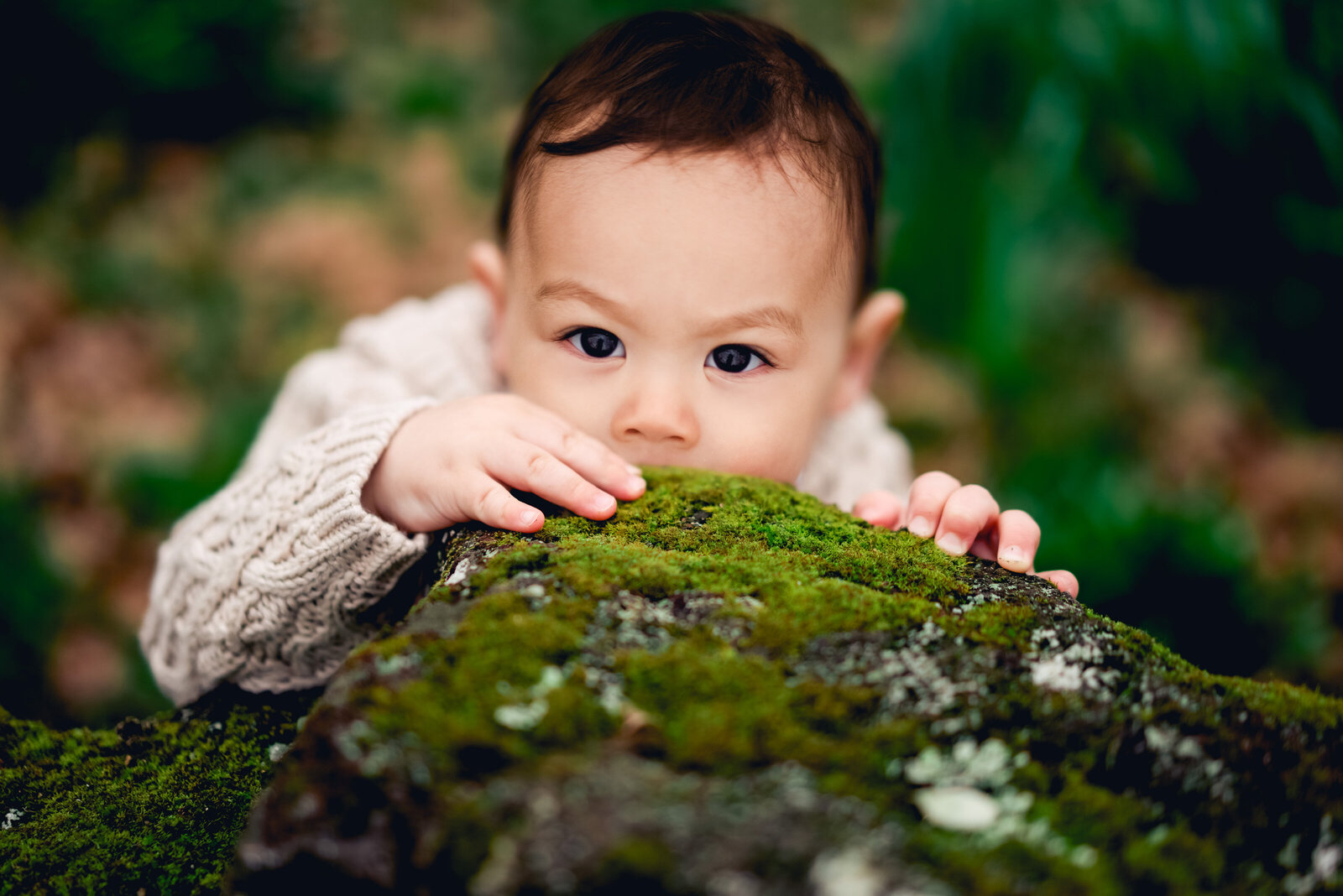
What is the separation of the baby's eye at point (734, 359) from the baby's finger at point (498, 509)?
0.56 meters

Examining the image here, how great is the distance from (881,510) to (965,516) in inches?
10.6

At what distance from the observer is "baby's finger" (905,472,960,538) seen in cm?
155

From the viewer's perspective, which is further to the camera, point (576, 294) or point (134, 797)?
point (576, 294)

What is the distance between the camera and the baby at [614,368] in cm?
154

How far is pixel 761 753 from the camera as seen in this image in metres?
0.85

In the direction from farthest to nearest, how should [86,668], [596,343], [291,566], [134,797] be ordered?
[86,668] < [596,343] < [291,566] < [134,797]

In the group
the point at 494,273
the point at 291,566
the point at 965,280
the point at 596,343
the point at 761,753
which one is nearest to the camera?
the point at 761,753

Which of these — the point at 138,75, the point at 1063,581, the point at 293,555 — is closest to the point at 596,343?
the point at 293,555

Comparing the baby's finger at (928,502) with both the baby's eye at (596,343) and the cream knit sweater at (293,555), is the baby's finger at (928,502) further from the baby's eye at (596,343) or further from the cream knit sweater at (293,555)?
the cream knit sweater at (293,555)

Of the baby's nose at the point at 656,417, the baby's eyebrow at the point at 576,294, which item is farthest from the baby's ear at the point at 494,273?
the baby's nose at the point at 656,417

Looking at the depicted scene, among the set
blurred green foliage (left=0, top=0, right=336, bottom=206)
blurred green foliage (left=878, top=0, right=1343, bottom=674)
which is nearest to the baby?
blurred green foliage (left=878, top=0, right=1343, bottom=674)

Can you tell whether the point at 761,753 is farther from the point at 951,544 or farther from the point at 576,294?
the point at 576,294

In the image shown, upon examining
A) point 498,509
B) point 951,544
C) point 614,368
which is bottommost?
point 498,509

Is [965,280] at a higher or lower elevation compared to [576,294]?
higher
